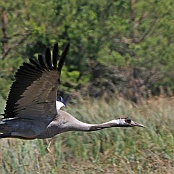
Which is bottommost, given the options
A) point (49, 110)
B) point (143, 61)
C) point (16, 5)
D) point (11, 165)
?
point (11, 165)

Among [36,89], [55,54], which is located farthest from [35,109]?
[55,54]

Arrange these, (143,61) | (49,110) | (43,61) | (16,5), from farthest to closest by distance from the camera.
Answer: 1. (143,61)
2. (16,5)
3. (49,110)
4. (43,61)

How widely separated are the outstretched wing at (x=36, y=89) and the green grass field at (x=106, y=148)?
63 cm

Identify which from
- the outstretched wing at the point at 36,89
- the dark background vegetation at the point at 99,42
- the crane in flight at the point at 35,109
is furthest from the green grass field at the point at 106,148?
the dark background vegetation at the point at 99,42

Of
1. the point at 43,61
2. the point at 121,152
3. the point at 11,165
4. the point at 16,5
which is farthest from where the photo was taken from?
the point at 16,5

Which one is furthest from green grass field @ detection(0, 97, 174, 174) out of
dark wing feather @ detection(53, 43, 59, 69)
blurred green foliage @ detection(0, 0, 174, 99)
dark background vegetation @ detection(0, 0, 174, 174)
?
blurred green foliage @ detection(0, 0, 174, 99)

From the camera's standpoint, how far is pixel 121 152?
8.91 metres

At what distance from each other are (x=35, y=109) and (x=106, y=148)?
2166 mm

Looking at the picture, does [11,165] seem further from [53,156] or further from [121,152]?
[121,152]

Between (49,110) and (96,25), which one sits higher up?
(96,25)

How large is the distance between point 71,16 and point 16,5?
47.6 inches

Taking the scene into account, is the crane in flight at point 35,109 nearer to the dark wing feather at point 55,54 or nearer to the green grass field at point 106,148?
the dark wing feather at point 55,54

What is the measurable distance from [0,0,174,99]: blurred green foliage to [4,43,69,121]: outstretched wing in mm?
7677

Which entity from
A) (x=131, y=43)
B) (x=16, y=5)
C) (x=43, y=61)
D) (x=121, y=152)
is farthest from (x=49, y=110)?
(x=131, y=43)
